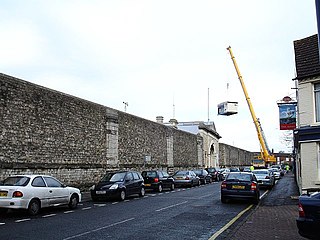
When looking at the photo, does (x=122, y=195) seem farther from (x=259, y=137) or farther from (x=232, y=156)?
(x=232, y=156)

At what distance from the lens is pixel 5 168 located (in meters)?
17.7

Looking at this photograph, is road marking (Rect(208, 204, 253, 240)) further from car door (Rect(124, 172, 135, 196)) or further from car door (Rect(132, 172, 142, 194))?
car door (Rect(132, 172, 142, 194))

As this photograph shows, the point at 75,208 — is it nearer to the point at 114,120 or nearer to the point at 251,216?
the point at 251,216

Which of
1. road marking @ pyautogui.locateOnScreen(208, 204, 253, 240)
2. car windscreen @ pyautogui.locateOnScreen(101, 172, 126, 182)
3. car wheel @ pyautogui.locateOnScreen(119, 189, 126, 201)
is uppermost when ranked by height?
car windscreen @ pyautogui.locateOnScreen(101, 172, 126, 182)

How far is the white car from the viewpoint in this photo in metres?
13.1

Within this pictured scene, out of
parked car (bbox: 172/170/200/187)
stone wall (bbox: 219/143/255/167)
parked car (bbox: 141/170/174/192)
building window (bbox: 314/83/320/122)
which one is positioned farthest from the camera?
stone wall (bbox: 219/143/255/167)

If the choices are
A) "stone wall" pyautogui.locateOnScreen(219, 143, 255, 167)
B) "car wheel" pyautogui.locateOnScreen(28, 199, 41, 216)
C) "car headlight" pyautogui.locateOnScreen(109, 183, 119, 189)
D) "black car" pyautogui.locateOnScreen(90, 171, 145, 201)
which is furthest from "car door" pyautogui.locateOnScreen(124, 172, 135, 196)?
"stone wall" pyautogui.locateOnScreen(219, 143, 255, 167)

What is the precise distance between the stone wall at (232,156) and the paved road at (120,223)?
63.1m

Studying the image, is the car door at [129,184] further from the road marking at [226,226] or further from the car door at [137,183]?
the road marking at [226,226]

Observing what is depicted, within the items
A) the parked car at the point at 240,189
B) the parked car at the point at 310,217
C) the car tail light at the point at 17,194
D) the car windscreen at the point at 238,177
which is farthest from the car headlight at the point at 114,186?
the parked car at the point at 310,217

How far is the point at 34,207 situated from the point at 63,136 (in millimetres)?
9218

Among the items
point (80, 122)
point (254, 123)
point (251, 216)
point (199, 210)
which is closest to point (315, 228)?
point (251, 216)

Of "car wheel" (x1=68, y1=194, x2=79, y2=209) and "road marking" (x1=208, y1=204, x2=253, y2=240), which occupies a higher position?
"car wheel" (x1=68, y1=194, x2=79, y2=209)

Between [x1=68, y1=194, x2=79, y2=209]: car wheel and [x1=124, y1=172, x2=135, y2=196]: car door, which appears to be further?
[x1=124, y1=172, x2=135, y2=196]: car door
